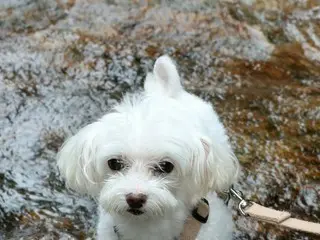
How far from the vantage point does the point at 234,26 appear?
708 cm

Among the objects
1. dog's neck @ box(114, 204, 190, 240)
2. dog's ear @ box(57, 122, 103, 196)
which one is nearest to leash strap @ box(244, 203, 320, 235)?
dog's neck @ box(114, 204, 190, 240)

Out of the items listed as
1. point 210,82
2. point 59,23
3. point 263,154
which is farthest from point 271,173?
→ point 59,23

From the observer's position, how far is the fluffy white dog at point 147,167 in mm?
2994

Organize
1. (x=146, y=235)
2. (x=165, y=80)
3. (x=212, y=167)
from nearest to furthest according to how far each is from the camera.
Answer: (x=212, y=167), (x=146, y=235), (x=165, y=80)

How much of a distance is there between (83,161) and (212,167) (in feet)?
2.33

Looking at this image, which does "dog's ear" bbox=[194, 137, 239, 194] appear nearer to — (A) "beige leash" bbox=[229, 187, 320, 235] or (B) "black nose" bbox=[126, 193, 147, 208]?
(A) "beige leash" bbox=[229, 187, 320, 235]

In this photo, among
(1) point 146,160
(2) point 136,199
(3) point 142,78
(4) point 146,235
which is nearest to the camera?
(2) point 136,199

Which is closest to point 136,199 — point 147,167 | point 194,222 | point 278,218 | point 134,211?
point 134,211

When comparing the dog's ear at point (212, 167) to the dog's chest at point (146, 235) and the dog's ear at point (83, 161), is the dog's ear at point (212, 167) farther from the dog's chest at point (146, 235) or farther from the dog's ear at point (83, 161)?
the dog's ear at point (83, 161)

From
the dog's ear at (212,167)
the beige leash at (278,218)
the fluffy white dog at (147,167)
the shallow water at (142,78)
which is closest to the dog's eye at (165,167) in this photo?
the fluffy white dog at (147,167)

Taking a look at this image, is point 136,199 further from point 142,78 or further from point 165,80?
point 142,78

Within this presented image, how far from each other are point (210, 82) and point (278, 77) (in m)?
0.76

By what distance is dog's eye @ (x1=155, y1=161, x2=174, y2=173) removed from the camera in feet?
10.1

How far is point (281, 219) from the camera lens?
322cm
